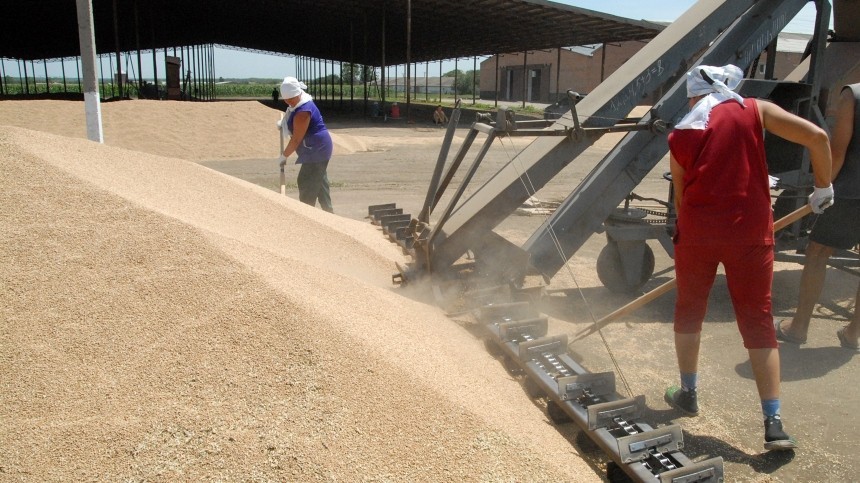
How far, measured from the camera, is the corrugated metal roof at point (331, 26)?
80.1ft

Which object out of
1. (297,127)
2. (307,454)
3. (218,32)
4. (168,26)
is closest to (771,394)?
(307,454)

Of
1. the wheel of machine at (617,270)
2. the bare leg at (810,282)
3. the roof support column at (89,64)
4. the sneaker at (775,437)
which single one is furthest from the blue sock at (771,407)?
the roof support column at (89,64)

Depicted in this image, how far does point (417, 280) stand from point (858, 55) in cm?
388

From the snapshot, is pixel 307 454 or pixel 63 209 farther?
pixel 63 209

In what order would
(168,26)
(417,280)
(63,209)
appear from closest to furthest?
1. (63,209)
2. (417,280)
3. (168,26)

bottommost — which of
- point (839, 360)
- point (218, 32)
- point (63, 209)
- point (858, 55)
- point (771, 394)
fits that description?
point (839, 360)

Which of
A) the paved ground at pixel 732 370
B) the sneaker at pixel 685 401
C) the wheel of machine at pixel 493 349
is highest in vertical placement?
the wheel of machine at pixel 493 349

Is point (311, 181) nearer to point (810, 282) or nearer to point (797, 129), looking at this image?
point (810, 282)

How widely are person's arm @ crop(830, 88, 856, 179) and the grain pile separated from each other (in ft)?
7.67

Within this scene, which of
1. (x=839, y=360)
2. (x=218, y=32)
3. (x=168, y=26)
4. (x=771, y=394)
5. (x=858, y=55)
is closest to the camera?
(x=771, y=394)

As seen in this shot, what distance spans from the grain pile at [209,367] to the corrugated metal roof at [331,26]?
20190 mm

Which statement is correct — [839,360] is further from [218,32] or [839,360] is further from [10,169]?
[218,32]

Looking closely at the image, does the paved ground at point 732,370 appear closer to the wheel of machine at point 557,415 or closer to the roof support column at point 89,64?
the wheel of machine at point 557,415

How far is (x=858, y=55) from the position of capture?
16.4ft
